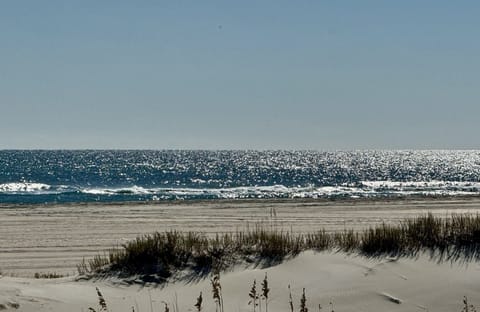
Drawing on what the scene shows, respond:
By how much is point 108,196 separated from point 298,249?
33.8 metres

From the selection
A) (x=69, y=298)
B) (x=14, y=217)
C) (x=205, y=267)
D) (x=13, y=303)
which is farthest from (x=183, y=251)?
(x=14, y=217)

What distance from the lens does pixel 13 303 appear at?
7090mm

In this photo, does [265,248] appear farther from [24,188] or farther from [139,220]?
[24,188]

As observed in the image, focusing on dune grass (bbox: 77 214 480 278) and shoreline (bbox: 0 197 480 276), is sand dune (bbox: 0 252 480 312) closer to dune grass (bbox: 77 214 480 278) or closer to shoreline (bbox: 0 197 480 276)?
dune grass (bbox: 77 214 480 278)

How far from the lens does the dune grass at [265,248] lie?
8.48 m

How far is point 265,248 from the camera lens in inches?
344

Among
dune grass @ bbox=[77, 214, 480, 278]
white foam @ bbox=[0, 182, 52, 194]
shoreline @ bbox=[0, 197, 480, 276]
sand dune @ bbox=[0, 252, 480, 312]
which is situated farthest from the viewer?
white foam @ bbox=[0, 182, 52, 194]

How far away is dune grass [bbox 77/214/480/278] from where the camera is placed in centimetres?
848

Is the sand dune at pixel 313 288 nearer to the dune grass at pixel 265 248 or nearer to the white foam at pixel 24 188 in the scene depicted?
the dune grass at pixel 265 248

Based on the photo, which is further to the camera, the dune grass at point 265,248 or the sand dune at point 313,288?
the dune grass at point 265,248

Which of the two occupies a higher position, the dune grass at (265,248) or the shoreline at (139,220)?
the dune grass at (265,248)

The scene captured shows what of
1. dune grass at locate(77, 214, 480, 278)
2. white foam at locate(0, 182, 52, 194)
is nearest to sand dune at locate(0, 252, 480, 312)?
dune grass at locate(77, 214, 480, 278)

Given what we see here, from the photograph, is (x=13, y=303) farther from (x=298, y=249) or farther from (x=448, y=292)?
(x=448, y=292)

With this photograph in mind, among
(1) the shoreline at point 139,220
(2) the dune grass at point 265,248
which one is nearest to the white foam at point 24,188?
(1) the shoreline at point 139,220
